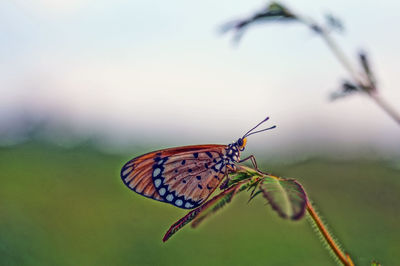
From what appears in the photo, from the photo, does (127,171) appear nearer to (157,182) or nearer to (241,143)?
(157,182)

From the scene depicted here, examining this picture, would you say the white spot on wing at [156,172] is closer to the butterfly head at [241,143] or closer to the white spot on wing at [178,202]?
the white spot on wing at [178,202]

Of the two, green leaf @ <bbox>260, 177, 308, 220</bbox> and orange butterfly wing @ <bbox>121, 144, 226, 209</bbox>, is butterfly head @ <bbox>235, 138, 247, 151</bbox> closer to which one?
orange butterfly wing @ <bbox>121, 144, 226, 209</bbox>

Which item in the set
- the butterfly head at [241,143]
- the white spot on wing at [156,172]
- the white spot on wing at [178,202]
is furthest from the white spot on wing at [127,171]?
the butterfly head at [241,143]

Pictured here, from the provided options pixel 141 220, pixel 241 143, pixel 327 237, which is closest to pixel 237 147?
pixel 241 143

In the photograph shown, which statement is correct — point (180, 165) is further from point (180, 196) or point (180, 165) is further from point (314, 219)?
point (314, 219)

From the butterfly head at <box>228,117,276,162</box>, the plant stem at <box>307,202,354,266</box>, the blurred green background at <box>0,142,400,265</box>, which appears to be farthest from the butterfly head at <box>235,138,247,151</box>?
the blurred green background at <box>0,142,400,265</box>
